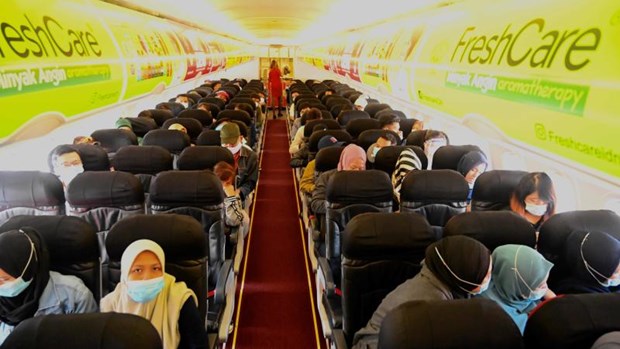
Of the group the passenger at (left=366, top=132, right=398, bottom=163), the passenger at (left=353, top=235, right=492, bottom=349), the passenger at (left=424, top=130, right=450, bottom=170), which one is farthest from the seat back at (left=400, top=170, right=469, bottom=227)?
the passenger at (left=424, top=130, right=450, bottom=170)

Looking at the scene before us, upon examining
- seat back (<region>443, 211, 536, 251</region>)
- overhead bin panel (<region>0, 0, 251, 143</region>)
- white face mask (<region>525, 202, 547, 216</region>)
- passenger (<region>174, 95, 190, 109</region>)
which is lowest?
passenger (<region>174, 95, 190, 109</region>)

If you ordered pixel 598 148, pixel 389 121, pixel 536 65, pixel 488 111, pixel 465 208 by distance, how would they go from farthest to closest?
pixel 389 121 < pixel 488 111 < pixel 465 208 < pixel 536 65 < pixel 598 148

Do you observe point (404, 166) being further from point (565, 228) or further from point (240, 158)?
point (240, 158)

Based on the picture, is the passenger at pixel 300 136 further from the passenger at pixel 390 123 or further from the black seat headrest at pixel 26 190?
the black seat headrest at pixel 26 190

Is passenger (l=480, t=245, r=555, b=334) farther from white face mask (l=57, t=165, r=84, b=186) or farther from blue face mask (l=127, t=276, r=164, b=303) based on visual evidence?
white face mask (l=57, t=165, r=84, b=186)

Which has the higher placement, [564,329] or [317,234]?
[564,329]

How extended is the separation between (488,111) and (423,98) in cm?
242

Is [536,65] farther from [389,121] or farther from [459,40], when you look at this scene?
[389,121]

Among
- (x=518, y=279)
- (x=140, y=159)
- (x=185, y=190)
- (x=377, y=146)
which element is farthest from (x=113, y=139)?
(x=518, y=279)

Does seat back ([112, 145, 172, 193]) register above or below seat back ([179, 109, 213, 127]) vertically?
above

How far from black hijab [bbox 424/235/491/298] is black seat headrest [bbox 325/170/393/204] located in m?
1.60

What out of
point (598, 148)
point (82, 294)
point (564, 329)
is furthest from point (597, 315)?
point (82, 294)

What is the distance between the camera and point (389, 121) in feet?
23.6

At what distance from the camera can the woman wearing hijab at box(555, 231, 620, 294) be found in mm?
2680
